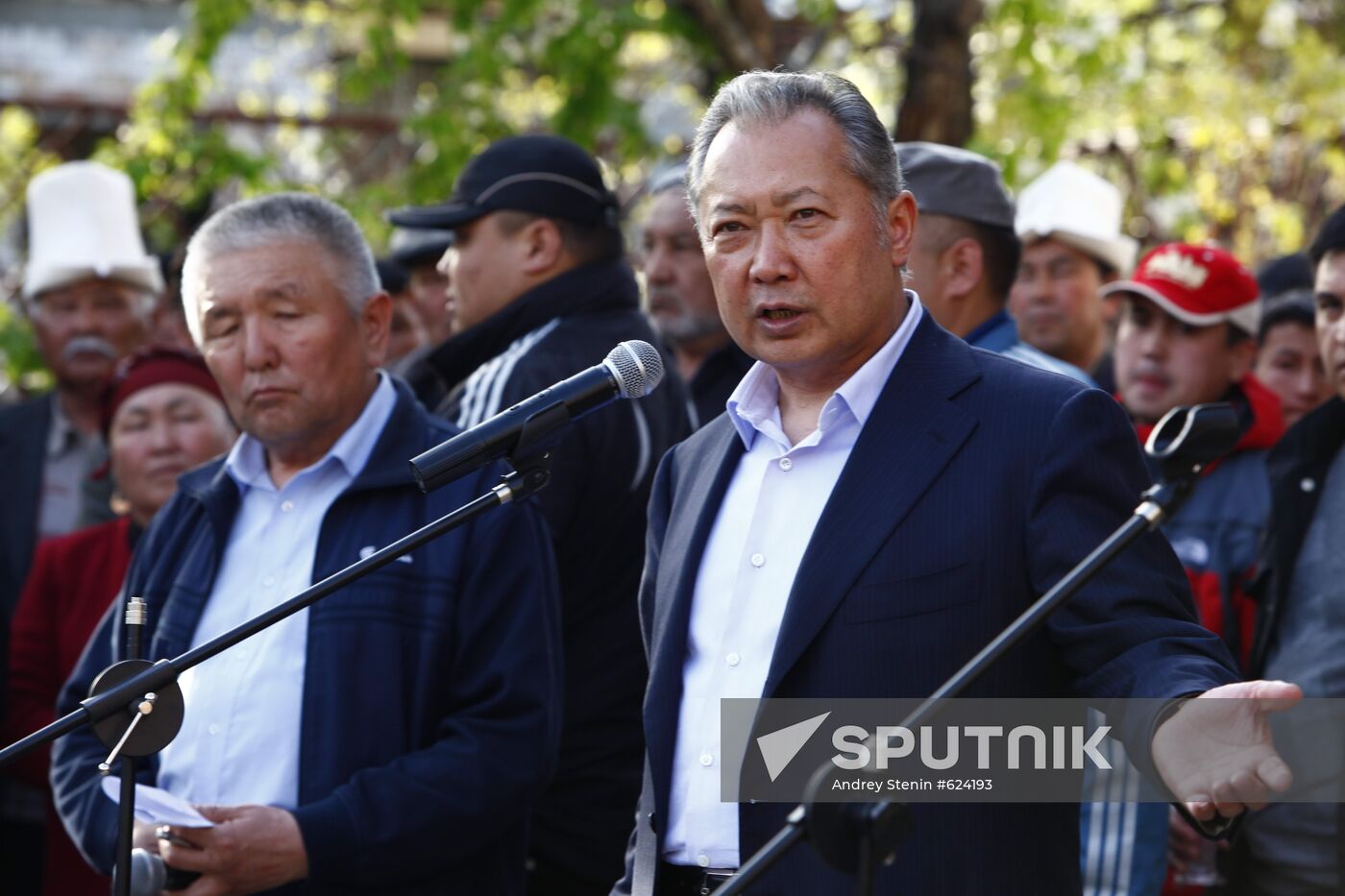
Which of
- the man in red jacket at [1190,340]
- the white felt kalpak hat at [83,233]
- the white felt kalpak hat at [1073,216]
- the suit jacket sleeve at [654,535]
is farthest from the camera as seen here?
the white felt kalpak hat at [83,233]

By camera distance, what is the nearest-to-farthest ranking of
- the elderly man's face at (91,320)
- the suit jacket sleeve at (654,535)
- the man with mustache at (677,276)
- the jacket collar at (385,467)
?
the suit jacket sleeve at (654,535) → the jacket collar at (385,467) → the man with mustache at (677,276) → the elderly man's face at (91,320)

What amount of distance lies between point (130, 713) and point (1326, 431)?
278 cm

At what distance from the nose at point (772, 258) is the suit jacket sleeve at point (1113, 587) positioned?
504mm

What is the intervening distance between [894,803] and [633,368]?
891mm

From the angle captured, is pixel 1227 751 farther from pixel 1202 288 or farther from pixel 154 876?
pixel 1202 288

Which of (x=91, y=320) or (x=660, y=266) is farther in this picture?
(x=91, y=320)

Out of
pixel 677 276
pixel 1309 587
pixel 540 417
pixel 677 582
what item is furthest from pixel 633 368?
pixel 677 276

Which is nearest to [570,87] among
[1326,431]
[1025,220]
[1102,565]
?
[1025,220]

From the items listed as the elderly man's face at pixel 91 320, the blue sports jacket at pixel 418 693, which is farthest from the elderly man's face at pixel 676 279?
the elderly man's face at pixel 91 320

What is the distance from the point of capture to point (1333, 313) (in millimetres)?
3926

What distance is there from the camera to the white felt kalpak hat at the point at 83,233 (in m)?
6.50

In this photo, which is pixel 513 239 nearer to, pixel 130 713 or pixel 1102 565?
pixel 130 713

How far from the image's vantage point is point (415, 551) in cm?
352

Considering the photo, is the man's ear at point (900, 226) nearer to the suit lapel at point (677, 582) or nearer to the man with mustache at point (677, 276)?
the suit lapel at point (677, 582)
